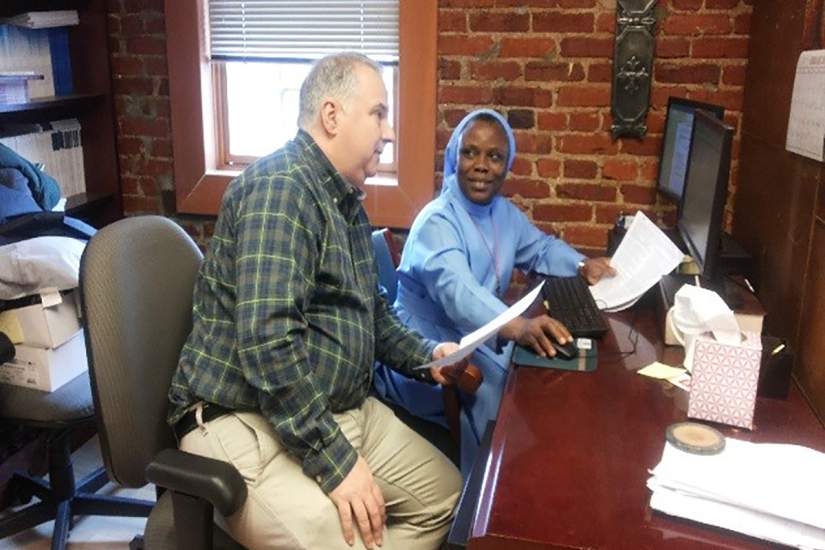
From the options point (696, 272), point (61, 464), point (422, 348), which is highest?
point (696, 272)

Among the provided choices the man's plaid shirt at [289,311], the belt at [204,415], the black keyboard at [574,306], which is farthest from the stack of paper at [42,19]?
the black keyboard at [574,306]

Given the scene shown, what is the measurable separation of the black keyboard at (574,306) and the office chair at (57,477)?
1.20 metres

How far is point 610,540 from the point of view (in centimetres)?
96

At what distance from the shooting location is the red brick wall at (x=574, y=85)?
2.43 metres

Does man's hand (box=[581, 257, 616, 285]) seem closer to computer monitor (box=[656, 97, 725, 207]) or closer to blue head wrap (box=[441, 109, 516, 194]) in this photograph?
computer monitor (box=[656, 97, 725, 207])

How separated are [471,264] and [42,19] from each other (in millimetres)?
1705

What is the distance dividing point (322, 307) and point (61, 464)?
1.19 m

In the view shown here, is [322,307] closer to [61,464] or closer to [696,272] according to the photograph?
[696,272]

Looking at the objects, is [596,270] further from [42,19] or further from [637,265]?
[42,19]

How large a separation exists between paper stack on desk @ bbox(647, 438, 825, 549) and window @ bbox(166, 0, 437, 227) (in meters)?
1.74

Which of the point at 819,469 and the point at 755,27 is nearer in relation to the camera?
the point at 819,469

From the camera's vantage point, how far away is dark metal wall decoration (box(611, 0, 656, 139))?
2.41 meters

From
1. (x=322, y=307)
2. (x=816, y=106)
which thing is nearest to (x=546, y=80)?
(x=816, y=106)

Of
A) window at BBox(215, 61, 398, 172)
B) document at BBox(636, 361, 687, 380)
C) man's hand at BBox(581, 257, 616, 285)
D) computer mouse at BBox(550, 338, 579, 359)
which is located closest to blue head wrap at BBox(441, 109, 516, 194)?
man's hand at BBox(581, 257, 616, 285)
